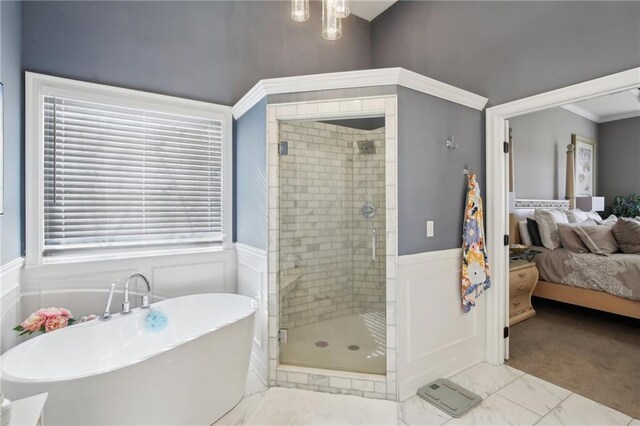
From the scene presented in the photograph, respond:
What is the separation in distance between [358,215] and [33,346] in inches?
85.1

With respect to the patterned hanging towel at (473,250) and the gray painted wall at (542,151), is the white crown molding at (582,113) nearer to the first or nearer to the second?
the gray painted wall at (542,151)

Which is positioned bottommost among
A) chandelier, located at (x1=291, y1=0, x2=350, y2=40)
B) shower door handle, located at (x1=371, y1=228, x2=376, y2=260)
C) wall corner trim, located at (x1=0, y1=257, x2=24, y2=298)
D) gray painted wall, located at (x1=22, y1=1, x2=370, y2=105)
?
wall corner trim, located at (x1=0, y1=257, x2=24, y2=298)

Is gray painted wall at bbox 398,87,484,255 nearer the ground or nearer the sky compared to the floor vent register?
nearer the sky

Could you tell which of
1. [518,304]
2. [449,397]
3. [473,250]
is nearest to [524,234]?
[518,304]

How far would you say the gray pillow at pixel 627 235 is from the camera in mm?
3627

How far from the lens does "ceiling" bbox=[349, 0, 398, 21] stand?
364cm

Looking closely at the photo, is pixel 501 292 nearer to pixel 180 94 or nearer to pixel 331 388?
pixel 331 388

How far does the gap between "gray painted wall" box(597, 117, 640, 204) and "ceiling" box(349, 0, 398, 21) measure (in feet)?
17.9

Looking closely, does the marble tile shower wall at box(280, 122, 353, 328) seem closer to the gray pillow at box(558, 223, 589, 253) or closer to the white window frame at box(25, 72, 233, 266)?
the white window frame at box(25, 72, 233, 266)

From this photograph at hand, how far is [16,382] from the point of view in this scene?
1347mm

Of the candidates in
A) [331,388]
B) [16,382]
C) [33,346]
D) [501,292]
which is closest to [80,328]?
[33,346]

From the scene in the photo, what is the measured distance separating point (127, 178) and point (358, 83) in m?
2.00

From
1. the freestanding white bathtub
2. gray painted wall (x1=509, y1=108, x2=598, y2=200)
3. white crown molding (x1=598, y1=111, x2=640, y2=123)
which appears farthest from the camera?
white crown molding (x1=598, y1=111, x2=640, y2=123)

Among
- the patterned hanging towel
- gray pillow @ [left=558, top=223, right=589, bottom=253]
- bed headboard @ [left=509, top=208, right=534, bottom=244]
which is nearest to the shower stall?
the patterned hanging towel
